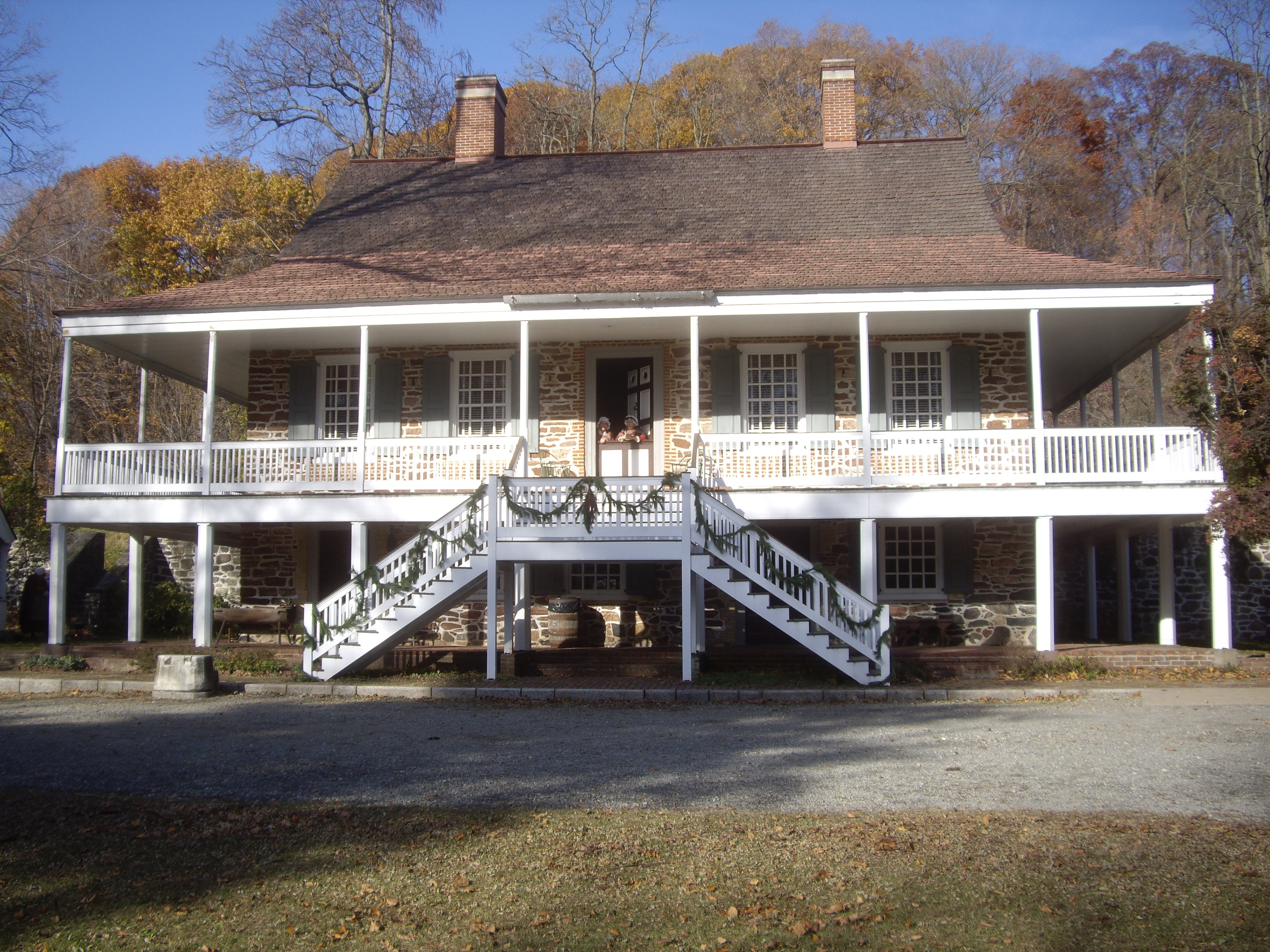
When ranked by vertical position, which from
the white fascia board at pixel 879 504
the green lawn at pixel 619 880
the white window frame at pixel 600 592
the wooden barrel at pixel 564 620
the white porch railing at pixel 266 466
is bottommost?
the green lawn at pixel 619 880

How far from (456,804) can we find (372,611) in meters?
6.39

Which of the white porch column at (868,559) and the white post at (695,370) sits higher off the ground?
the white post at (695,370)

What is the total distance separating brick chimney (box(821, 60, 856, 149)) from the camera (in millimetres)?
19625

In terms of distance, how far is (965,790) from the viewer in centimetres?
735

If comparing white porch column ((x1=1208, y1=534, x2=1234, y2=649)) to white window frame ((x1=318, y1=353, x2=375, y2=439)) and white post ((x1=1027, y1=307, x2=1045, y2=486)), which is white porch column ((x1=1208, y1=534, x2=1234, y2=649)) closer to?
white post ((x1=1027, y1=307, x2=1045, y2=486))

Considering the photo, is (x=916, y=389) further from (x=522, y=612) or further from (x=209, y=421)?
(x=209, y=421)

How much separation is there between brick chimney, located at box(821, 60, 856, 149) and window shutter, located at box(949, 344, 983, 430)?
5391mm

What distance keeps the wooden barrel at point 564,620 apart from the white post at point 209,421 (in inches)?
188

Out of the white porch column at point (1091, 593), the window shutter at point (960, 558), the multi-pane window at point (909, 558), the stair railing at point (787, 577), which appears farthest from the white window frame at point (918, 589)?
the stair railing at point (787, 577)

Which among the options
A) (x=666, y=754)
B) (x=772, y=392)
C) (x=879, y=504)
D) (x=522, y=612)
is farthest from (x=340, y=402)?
(x=666, y=754)

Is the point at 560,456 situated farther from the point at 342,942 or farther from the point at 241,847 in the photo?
the point at 342,942

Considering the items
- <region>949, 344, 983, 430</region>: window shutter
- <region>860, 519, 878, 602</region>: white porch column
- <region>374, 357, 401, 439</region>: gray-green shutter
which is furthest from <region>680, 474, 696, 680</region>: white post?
<region>374, 357, 401, 439</region>: gray-green shutter

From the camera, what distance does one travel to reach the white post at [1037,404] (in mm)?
14219

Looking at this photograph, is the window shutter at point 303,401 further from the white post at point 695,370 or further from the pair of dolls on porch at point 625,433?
the white post at point 695,370
